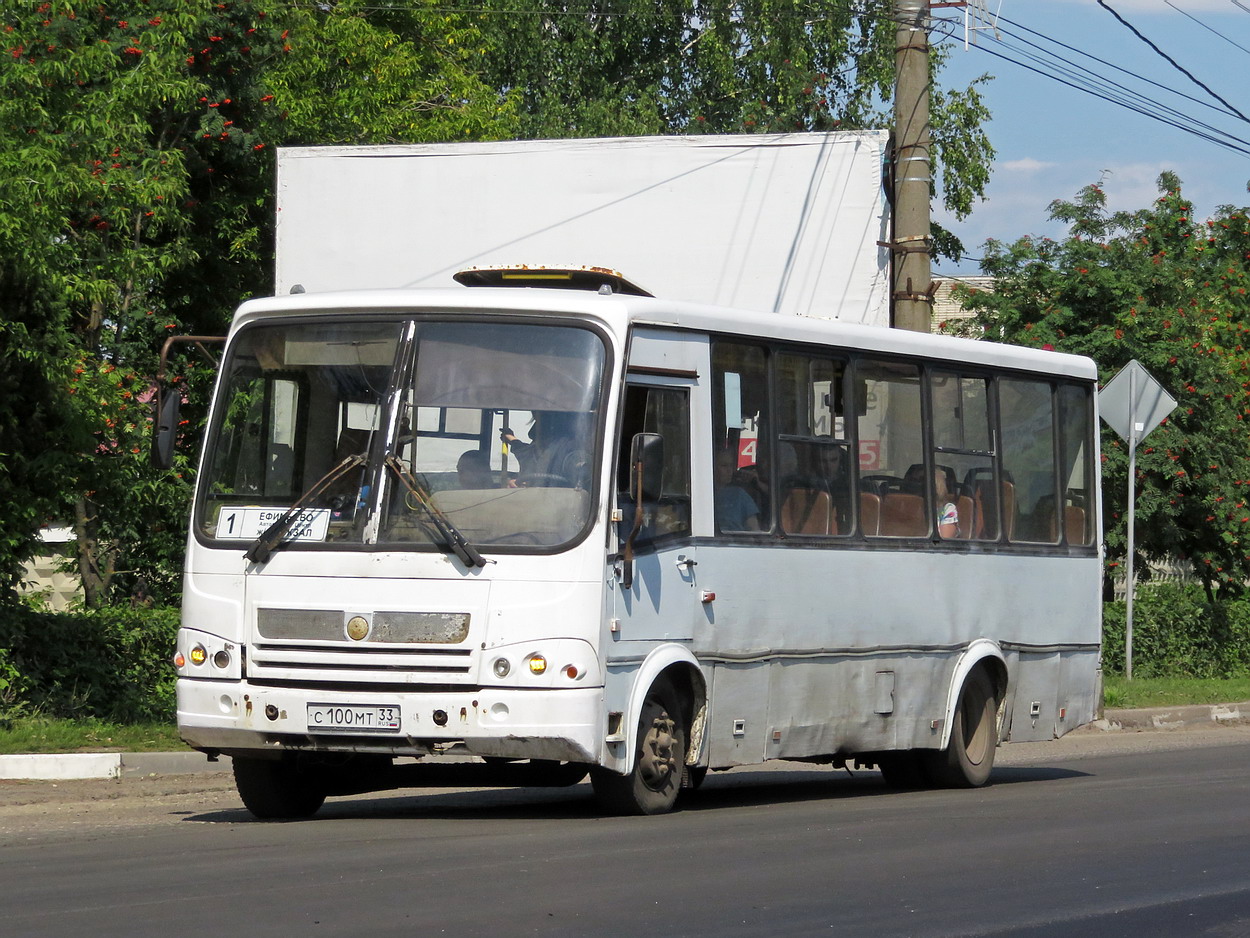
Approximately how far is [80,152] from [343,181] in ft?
7.77

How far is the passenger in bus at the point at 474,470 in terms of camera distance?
9.71m

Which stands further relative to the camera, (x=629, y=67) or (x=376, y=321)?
(x=629, y=67)

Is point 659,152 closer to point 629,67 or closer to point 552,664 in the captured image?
point 552,664

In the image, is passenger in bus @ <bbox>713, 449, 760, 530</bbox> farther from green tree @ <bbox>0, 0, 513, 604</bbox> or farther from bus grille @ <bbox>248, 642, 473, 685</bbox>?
green tree @ <bbox>0, 0, 513, 604</bbox>

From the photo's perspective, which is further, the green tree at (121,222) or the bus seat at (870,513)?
the green tree at (121,222)

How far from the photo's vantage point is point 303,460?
33.1 ft

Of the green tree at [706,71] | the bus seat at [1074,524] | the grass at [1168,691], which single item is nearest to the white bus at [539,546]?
the bus seat at [1074,524]

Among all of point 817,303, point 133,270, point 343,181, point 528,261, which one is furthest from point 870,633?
point 133,270

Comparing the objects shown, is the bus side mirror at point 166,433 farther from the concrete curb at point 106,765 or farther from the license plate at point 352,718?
the concrete curb at point 106,765

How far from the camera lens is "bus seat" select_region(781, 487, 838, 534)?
37.1ft

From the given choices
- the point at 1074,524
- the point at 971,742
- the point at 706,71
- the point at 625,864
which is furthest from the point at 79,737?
the point at 706,71

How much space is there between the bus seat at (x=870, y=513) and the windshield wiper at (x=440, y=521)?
326cm

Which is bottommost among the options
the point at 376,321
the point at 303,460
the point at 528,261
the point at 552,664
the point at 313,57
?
the point at 552,664

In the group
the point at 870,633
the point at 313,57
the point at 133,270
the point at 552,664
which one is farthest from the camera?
the point at 313,57
